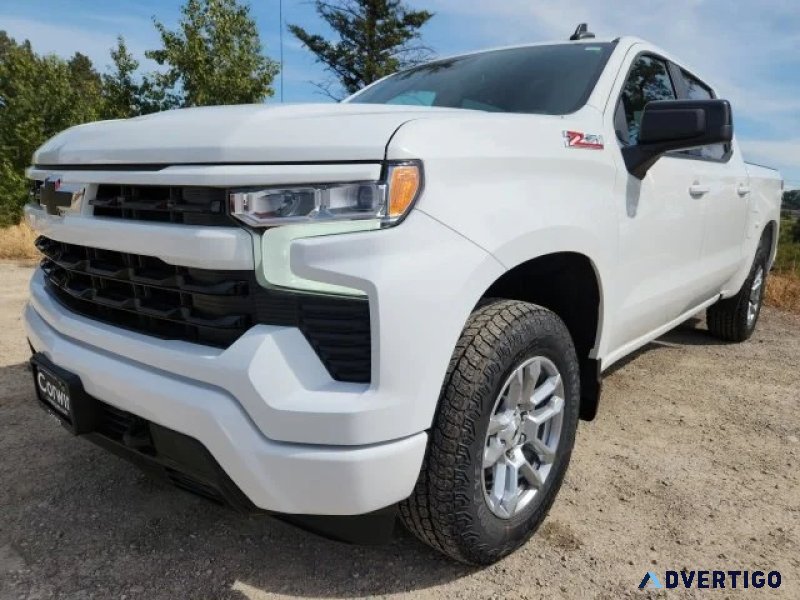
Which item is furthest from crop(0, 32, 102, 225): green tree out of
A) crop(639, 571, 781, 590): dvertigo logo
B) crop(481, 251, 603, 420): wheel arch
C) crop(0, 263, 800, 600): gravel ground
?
crop(639, 571, 781, 590): dvertigo logo

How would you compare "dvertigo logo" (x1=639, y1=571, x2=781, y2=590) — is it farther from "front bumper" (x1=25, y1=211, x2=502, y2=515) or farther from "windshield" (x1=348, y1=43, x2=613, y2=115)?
"windshield" (x1=348, y1=43, x2=613, y2=115)

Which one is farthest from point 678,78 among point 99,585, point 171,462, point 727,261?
point 99,585

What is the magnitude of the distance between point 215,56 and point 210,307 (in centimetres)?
1441

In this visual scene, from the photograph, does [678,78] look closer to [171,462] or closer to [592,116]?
[592,116]

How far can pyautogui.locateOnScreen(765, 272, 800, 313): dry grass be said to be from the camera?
6.47 m

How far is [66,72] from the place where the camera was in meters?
22.8

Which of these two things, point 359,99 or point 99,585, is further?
point 359,99

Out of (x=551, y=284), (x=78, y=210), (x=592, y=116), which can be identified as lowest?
(x=551, y=284)

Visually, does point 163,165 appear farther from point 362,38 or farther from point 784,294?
point 362,38

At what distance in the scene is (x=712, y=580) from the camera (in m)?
1.91

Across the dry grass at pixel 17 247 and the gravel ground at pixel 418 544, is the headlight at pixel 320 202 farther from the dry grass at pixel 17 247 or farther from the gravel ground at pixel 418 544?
the dry grass at pixel 17 247

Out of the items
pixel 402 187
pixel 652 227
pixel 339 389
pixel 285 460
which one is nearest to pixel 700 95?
pixel 652 227

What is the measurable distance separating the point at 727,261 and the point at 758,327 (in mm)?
2248

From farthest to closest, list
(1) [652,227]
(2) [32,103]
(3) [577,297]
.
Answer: (2) [32,103] → (1) [652,227] → (3) [577,297]
